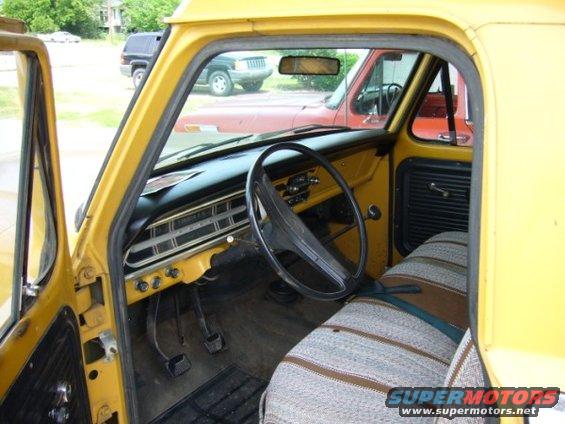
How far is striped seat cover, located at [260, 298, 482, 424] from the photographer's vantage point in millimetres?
1574

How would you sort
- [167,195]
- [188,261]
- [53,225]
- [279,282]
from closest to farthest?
[53,225] → [167,195] → [188,261] → [279,282]

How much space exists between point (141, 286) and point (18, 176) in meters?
0.80

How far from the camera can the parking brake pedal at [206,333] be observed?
258cm

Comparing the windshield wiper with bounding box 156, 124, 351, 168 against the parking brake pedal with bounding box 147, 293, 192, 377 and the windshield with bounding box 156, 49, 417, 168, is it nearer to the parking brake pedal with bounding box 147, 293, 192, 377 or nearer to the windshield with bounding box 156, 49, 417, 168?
the windshield with bounding box 156, 49, 417, 168

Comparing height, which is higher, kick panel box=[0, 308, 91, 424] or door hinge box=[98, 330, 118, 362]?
kick panel box=[0, 308, 91, 424]

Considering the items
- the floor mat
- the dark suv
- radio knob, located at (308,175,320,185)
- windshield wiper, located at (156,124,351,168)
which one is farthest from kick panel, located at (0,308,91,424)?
radio knob, located at (308,175,320,185)

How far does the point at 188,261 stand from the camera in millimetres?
2158

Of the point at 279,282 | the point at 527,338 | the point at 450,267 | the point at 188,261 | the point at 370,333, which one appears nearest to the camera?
the point at 527,338

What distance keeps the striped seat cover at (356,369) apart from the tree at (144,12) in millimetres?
14752

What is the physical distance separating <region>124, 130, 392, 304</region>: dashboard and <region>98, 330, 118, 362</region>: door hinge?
0.81 feet

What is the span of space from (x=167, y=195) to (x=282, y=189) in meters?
0.64

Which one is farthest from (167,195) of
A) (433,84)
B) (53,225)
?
(433,84)

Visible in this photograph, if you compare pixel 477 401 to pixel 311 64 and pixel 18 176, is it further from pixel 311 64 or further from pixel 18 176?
pixel 311 64

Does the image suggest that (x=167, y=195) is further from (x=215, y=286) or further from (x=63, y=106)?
(x=63, y=106)
